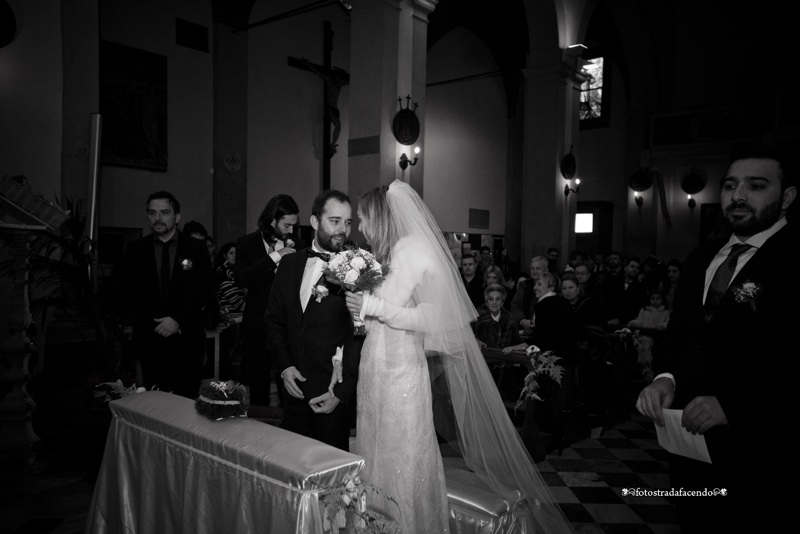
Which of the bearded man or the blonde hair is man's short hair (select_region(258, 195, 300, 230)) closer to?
the bearded man

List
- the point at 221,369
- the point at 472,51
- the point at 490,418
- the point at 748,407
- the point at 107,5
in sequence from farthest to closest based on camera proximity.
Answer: the point at 472,51, the point at 107,5, the point at 221,369, the point at 490,418, the point at 748,407

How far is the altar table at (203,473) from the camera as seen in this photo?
1.82 meters

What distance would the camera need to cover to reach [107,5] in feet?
32.5

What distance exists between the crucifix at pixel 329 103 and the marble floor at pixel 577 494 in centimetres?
1006

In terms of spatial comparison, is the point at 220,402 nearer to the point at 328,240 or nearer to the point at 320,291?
the point at 320,291

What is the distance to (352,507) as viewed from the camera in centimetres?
181

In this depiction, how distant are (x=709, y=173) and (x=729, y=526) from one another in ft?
51.8

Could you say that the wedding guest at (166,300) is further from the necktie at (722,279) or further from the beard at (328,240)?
the necktie at (722,279)

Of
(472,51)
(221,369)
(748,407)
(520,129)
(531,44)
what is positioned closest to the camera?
(748,407)

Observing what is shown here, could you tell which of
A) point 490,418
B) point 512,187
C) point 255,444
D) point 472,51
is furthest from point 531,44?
point 255,444

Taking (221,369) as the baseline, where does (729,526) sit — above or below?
above

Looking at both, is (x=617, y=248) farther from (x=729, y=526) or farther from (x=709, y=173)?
(x=729, y=526)

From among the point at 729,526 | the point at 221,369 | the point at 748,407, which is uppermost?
the point at 748,407

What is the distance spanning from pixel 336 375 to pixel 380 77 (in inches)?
226
